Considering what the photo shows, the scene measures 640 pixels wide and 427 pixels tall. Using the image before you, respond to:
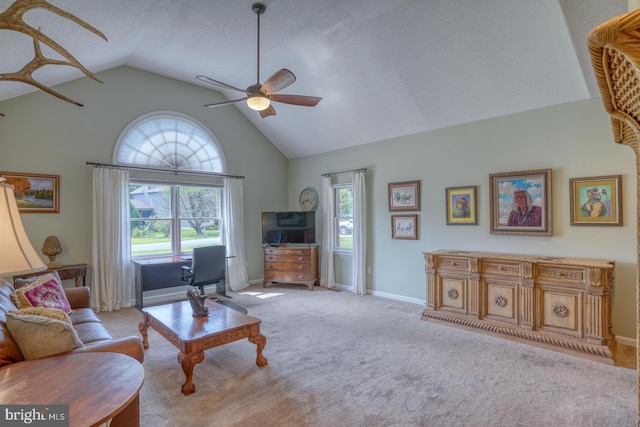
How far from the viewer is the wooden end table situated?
1227 millimetres

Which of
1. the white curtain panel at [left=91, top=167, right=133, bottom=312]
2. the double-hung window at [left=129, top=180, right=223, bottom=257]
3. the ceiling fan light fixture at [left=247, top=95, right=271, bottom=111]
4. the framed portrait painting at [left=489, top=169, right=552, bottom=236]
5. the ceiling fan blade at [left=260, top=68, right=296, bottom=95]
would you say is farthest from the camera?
the double-hung window at [left=129, top=180, right=223, bottom=257]

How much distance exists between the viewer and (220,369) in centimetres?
292

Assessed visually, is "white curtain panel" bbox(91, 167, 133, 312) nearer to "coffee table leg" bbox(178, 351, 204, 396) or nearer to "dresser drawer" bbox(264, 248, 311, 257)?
"dresser drawer" bbox(264, 248, 311, 257)

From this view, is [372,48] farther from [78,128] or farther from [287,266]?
[78,128]

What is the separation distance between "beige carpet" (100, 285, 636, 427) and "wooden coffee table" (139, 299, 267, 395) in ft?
0.72

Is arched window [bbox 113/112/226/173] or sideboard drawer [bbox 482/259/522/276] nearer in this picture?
sideboard drawer [bbox 482/259/522/276]

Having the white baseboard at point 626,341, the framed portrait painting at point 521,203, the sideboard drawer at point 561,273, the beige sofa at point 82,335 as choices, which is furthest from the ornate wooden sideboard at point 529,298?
the beige sofa at point 82,335

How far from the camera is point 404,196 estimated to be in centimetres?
520

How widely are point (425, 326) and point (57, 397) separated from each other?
367 centimetres

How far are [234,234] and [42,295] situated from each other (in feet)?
11.1

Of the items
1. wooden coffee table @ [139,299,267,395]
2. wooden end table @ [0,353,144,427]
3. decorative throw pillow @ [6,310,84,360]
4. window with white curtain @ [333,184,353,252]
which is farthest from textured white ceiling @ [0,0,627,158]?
wooden coffee table @ [139,299,267,395]

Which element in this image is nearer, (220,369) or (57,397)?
(57,397)

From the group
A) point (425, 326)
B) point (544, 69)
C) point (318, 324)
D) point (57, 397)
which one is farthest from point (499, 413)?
point (544, 69)

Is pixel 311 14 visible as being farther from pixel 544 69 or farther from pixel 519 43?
pixel 544 69
